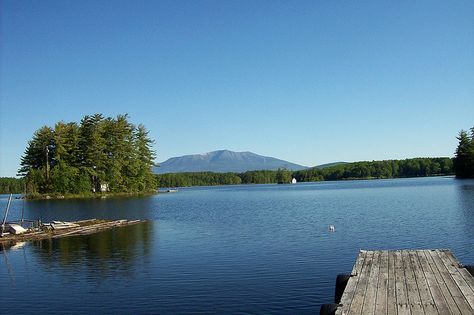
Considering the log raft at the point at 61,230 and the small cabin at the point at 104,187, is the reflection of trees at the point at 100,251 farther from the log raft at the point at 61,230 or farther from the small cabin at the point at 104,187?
the small cabin at the point at 104,187

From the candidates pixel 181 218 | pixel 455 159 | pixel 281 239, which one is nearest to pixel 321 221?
pixel 281 239

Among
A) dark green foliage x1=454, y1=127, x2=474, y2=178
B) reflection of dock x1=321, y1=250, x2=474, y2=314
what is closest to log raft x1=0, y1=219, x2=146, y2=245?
reflection of dock x1=321, y1=250, x2=474, y2=314

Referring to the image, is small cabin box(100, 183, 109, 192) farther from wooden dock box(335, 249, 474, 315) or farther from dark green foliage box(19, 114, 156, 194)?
wooden dock box(335, 249, 474, 315)

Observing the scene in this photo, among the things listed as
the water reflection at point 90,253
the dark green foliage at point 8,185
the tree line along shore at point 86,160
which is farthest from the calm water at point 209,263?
the dark green foliage at point 8,185

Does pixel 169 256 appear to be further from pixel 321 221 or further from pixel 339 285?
pixel 321 221

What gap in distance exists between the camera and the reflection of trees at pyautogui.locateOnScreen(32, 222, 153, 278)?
22.8 metres

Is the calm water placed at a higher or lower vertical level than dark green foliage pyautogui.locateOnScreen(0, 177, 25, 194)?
lower

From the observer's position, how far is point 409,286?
36.1 ft

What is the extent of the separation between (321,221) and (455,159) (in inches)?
3943

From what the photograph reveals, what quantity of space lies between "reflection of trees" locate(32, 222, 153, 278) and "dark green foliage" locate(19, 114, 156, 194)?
195ft

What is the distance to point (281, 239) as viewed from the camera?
2938 centimetres

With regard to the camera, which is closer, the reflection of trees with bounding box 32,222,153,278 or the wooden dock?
the wooden dock

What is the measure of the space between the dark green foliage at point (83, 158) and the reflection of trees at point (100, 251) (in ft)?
195

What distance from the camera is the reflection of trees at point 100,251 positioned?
22.8m
